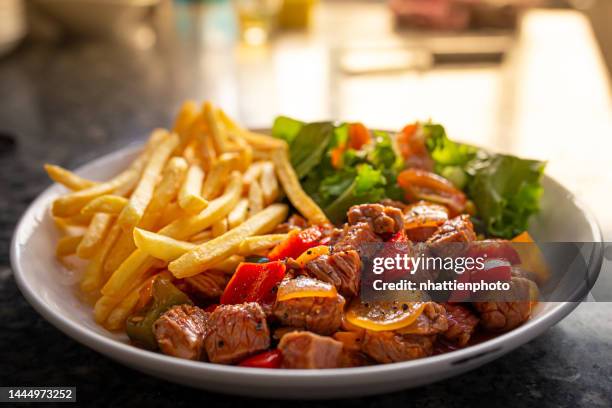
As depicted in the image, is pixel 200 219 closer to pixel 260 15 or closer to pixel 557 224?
pixel 557 224

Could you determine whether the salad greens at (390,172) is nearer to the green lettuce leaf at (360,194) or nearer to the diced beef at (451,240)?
the green lettuce leaf at (360,194)

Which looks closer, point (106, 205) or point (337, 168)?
point (106, 205)

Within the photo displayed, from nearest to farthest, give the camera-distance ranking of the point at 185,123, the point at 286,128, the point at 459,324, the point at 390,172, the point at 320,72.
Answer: the point at 459,324 < the point at 390,172 < the point at 185,123 < the point at 286,128 < the point at 320,72

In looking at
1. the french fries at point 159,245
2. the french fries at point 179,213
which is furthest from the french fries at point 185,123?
the french fries at point 159,245

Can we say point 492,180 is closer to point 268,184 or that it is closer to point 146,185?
point 268,184

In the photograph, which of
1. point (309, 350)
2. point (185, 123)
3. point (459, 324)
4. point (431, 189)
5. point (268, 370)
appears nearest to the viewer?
point (268, 370)

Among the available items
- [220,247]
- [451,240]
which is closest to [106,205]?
[220,247]

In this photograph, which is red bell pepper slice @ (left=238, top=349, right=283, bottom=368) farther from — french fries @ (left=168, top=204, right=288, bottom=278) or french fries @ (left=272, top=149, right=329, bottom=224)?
french fries @ (left=272, top=149, right=329, bottom=224)
